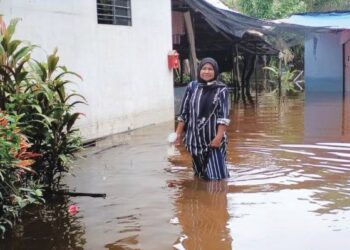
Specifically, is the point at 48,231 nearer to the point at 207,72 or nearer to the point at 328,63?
the point at 207,72

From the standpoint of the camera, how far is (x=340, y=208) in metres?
5.21

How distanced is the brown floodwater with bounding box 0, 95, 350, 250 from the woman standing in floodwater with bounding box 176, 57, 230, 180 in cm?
26

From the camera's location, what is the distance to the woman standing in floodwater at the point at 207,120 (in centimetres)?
621

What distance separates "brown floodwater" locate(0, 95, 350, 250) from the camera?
4.42 m

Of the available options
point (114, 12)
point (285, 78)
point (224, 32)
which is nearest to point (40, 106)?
point (114, 12)

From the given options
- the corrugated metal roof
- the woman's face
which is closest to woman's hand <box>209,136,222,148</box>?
the woman's face

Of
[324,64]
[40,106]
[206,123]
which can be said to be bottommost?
[206,123]

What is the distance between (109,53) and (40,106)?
452 cm

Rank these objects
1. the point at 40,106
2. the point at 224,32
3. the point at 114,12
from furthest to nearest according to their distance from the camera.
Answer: the point at 224,32 < the point at 114,12 < the point at 40,106

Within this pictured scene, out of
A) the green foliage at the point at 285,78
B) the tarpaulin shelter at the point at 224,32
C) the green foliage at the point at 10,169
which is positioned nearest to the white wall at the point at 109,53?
the tarpaulin shelter at the point at 224,32

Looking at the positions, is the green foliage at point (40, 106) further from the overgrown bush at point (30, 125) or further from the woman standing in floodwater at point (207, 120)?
the woman standing in floodwater at point (207, 120)

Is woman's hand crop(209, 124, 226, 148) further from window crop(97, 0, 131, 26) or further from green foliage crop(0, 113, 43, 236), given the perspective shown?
window crop(97, 0, 131, 26)

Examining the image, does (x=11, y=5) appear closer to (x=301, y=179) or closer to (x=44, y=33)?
(x=44, y=33)

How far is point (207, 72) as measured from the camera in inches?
245
